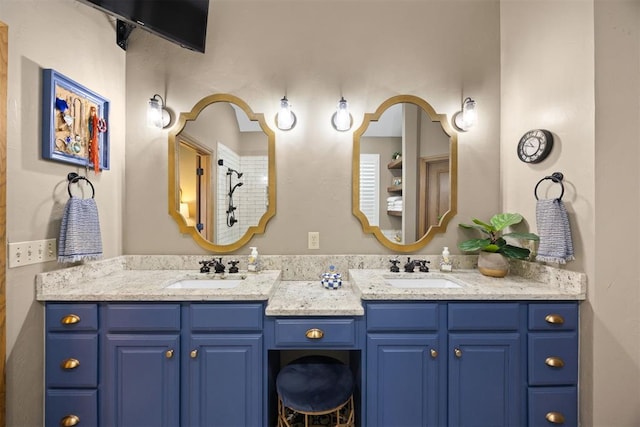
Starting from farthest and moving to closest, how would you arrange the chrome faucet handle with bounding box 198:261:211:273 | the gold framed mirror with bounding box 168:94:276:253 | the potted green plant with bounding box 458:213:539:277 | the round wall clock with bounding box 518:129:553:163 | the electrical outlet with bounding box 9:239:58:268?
the gold framed mirror with bounding box 168:94:276:253, the chrome faucet handle with bounding box 198:261:211:273, the potted green plant with bounding box 458:213:539:277, the round wall clock with bounding box 518:129:553:163, the electrical outlet with bounding box 9:239:58:268

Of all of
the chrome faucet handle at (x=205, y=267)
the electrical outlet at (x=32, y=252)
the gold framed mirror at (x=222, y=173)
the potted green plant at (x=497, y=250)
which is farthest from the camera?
the gold framed mirror at (x=222, y=173)

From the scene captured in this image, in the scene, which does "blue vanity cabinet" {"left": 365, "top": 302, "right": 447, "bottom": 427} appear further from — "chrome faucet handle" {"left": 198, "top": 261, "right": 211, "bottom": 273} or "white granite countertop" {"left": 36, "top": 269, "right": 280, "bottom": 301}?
"chrome faucet handle" {"left": 198, "top": 261, "right": 211, "bottom": 273}

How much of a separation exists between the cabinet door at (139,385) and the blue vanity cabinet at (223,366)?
7cm

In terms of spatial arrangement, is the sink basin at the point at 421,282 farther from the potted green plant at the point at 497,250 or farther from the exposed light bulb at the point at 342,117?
the exposed light bulb at the point at 342,117

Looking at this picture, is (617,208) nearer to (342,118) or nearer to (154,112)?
(342,118)

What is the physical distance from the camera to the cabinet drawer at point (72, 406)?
4.61ft

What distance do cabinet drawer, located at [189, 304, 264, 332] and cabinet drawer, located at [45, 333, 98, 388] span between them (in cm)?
52

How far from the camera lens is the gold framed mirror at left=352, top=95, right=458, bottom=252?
2.00 meters

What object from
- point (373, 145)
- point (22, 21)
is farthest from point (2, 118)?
point (373, 145)

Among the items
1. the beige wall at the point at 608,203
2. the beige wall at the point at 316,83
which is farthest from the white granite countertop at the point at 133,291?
the beige wall at the point at 608,203

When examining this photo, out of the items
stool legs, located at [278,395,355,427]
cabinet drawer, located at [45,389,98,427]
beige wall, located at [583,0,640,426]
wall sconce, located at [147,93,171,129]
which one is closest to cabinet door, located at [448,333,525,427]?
beige wall, located at [583,0,640,426]

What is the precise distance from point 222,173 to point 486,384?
206 cm

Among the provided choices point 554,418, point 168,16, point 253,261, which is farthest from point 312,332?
point 168,16

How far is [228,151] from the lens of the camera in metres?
2.00
